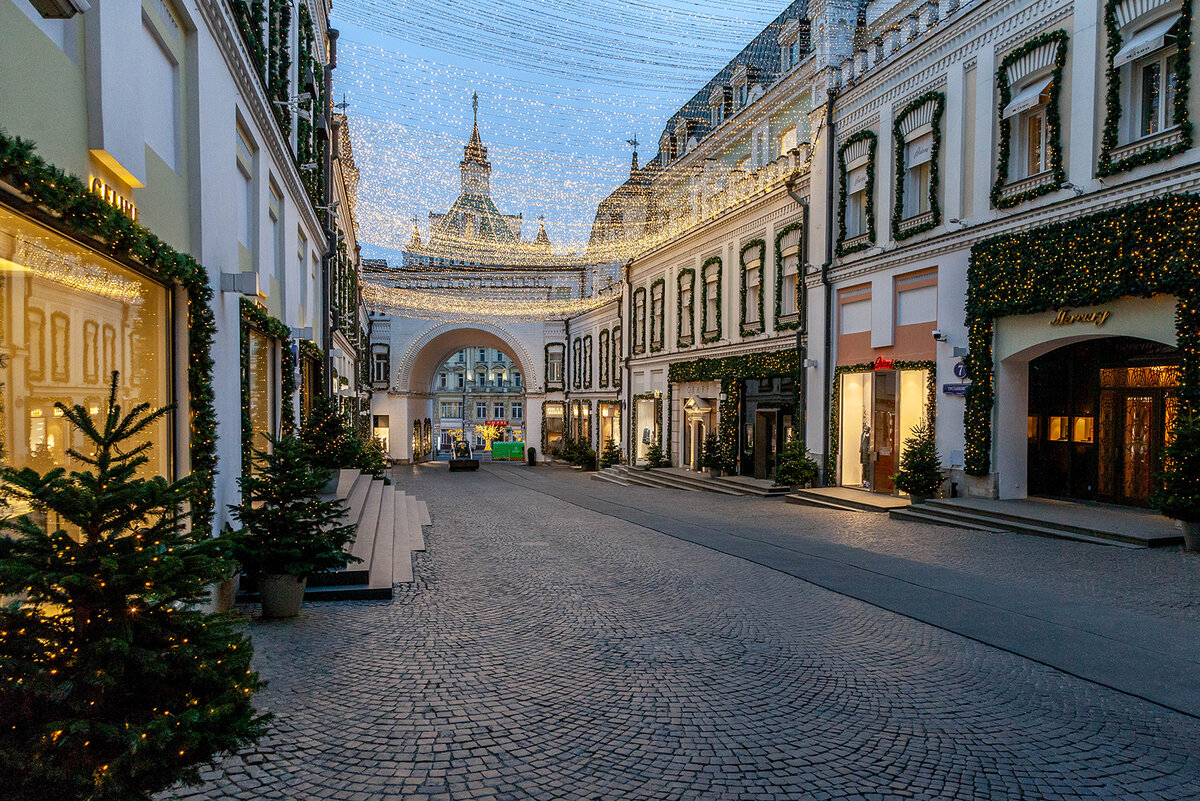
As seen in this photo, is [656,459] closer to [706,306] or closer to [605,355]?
[706,306]

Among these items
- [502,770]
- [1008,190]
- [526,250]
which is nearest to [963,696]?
[502,770]

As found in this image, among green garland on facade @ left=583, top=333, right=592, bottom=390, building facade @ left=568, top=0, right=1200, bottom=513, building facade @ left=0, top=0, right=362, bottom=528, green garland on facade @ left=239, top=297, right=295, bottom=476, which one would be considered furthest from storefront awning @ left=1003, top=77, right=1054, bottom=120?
green garland on facade @ left=583, top=333, right=592, bottom=390

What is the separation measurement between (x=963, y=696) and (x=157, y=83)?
8528 millimetres

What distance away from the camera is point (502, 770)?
4.09 meters

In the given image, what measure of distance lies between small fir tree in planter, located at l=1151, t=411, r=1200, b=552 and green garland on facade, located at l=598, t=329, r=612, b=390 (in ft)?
91.1

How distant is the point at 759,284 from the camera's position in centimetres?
2238

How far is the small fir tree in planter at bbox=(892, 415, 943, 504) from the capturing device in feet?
48.2

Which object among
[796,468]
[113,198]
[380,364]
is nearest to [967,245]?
[796,468]

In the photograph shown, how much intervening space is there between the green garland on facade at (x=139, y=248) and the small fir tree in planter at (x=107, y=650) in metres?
0.34

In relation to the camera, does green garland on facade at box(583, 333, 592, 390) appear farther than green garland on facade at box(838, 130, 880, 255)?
Yes

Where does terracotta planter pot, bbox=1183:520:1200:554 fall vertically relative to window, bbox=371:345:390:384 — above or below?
below

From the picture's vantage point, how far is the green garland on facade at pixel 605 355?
36.7 metres

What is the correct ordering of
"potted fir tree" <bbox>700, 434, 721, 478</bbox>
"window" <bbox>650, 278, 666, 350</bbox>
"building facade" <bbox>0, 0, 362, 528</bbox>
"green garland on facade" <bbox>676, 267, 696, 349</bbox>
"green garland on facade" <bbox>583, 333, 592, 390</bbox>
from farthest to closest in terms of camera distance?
"green garland on facade" <bbox>583, 333, 592, 390</bbox> → "window" <bbox>650, 278, 666, 350</bbox> → "green garland on facade" <bbox>676, 267, 696, 349</bbox> → "potted fir tree" <bbox>700, 434, 721, 478</bbox> → "building facade" <bbox>0, 0, 362, 528</bbox>

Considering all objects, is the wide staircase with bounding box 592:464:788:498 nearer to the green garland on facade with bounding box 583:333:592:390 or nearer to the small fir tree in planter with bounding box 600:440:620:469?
the small fir tree in planter with bounding box 600:440:620:469
